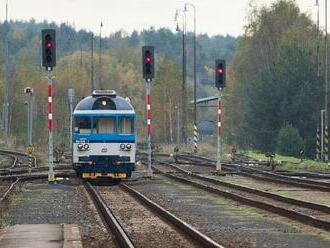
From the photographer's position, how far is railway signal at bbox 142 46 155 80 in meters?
35.3

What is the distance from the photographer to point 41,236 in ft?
50.7

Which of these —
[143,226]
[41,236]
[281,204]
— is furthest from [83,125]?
[41,236]

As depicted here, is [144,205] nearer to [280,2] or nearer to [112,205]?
[112,205]

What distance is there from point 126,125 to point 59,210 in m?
11.8

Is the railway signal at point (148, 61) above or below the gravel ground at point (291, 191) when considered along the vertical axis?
above

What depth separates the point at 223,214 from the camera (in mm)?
20531

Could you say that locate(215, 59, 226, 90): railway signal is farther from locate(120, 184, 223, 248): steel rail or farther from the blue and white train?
locate(120, 184, 223, 248): steel rail

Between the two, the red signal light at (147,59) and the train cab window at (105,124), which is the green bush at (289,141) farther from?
the train cab window at (105,124)

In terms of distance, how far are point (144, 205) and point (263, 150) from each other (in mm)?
52982

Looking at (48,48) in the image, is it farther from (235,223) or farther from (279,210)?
(235,223)

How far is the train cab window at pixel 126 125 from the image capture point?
33.2 metres

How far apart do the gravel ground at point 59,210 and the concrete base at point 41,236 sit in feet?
0.92

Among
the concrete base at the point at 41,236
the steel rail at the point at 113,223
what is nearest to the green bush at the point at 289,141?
the steel rail at the point at 113,223

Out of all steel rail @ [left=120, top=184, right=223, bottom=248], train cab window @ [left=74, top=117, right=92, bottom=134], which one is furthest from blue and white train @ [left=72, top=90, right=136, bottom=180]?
steel rail @ [left=120, top=184, right=223, bottom=248]
